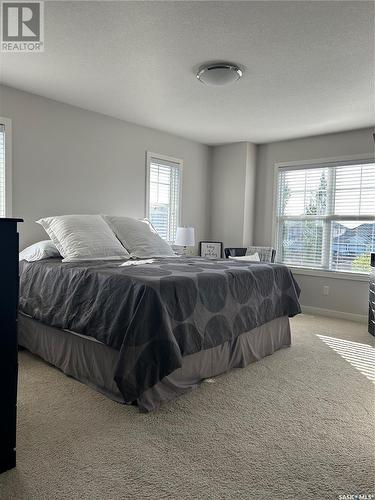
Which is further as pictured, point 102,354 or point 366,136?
point 366,136

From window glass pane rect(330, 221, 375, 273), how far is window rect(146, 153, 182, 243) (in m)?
2.23

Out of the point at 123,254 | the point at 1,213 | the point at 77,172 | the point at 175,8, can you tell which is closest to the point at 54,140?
the point at 77,172

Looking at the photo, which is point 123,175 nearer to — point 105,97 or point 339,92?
point 105,97

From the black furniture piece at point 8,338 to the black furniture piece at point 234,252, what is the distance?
379 cm

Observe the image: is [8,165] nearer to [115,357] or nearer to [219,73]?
[219,73]

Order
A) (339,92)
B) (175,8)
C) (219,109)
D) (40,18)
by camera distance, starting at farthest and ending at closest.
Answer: (219,109) < (339,92) < (40,18) < (175,8)

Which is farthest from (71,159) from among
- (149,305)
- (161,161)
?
(149,305)

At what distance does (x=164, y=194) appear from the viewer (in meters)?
5.12

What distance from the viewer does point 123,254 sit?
3408 mm

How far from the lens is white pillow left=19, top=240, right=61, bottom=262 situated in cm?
319

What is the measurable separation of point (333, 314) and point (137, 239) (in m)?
2.91

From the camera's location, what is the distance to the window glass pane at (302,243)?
16.7 ft

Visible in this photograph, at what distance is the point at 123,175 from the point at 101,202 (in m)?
0.48

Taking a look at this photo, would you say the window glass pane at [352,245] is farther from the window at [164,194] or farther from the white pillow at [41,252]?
the white pillow at [41,252]
